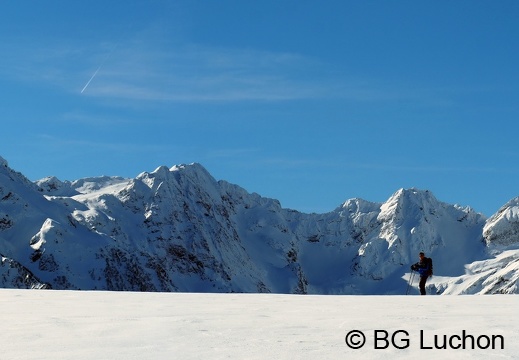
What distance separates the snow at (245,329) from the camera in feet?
37.6

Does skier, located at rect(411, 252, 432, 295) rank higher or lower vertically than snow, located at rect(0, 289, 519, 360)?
higher

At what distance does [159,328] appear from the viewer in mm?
13781

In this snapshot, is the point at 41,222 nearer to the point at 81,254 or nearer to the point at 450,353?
the point at 81,254

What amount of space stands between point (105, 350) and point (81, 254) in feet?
597

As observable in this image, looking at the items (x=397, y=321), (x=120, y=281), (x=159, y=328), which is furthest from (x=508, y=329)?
(x=120, y=281)

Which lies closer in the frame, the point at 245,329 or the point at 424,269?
the point at 245,329

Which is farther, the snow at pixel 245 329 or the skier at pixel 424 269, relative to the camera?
the skier at pixel 424 269

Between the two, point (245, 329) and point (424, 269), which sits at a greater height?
point (424, 269)

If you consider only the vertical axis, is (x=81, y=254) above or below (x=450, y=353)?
above

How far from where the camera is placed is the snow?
1147 cm

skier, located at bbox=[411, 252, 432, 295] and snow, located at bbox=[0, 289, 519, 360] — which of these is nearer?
snow, located at bbox=[0, 289, 519, 360]

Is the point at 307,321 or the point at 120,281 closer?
the point at 307,321

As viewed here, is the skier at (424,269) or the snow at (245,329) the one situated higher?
the skier at (424,269)

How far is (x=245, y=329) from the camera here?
13.6m
